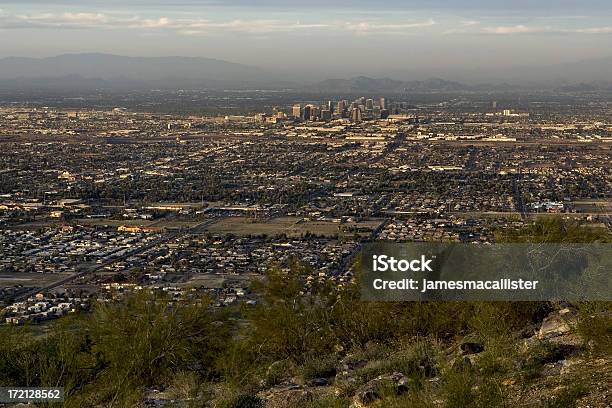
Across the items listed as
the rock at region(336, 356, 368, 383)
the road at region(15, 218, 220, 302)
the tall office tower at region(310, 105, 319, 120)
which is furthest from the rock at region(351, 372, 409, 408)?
the tall office tower at region(310, 105, 319, 120)

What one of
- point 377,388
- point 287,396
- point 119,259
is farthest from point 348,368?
point 119,259

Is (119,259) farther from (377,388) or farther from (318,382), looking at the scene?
(377,388)

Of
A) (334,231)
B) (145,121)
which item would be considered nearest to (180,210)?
(334,231)

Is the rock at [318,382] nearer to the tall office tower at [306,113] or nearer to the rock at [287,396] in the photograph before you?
the rock at [287,396]

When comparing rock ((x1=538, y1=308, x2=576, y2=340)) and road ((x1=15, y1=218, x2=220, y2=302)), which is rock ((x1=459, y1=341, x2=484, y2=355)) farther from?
road ((x1=15, y1=218, x2=220, y2=302))

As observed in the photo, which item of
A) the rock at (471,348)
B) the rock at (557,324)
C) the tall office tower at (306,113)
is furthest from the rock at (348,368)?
the tall office tower at (306,113)

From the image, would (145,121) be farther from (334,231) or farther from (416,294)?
(416,294)
